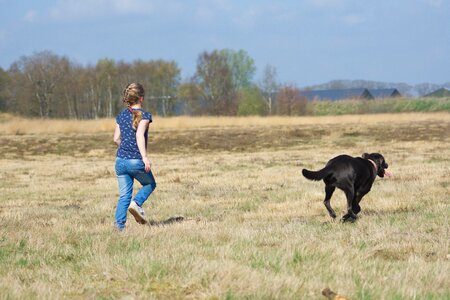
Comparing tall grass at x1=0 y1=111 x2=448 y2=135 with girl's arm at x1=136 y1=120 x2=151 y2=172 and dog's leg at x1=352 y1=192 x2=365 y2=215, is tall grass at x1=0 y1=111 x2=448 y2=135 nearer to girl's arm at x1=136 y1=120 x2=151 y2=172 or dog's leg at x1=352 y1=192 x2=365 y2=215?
dog's leg at x1=352 y1=192 x2=365 y2=215

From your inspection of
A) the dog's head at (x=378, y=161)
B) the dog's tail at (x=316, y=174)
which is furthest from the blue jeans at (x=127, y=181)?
the dog's head at (x=378, y=161)

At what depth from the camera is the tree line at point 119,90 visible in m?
67.9

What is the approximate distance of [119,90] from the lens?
7506 centimetres

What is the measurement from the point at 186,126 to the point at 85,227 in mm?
35271

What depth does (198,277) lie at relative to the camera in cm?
397

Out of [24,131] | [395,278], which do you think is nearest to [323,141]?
[24,131]

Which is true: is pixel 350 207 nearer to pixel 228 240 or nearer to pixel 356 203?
pixel 356 203

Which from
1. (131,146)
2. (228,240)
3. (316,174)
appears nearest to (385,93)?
(316,174)

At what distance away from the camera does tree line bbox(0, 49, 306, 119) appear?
67875 millimetres

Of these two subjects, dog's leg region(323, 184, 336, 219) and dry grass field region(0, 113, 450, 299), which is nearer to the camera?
dry grass field region(0, 113, 450, 299)

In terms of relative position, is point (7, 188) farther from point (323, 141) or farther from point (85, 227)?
point (323, 141)

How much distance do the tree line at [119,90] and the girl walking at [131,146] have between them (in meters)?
62.4

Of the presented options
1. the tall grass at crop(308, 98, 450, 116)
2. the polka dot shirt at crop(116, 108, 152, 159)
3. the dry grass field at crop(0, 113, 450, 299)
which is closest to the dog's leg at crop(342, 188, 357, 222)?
the dry grass field at crop(0, 113, 450, 299)

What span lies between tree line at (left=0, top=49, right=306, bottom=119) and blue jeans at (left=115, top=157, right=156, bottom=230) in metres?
62.4
